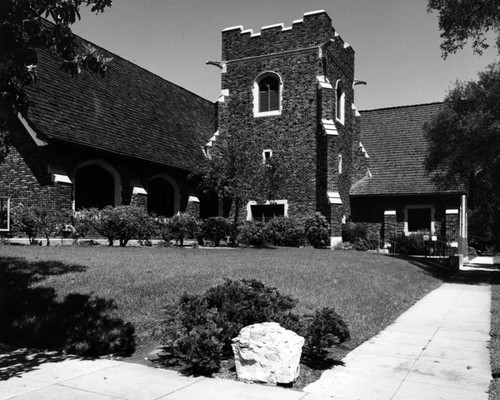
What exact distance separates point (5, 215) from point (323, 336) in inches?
595

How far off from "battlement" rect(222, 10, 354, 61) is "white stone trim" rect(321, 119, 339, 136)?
162 inches

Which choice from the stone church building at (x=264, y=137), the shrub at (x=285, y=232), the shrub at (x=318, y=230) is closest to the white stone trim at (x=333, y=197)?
the stone church building at (x=264, y=137)

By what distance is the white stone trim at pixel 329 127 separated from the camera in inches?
1023

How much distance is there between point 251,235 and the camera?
79.9 feet

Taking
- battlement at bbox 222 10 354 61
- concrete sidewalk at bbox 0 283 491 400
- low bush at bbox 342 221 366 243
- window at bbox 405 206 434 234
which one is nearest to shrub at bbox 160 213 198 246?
low bush at bbox 342 221 366 243

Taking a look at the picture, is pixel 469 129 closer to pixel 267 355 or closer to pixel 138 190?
pixel 138 190

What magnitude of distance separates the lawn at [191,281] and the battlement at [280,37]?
51.9 feet

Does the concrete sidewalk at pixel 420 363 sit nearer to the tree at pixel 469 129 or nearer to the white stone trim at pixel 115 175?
the tree at pixel 469 129

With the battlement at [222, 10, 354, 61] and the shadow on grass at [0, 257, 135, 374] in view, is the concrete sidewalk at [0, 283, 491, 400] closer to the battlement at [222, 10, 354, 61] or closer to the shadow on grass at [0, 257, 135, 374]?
the shadow on grass at [0, 257, 135, 374]

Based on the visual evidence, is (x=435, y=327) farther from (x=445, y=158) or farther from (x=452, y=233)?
(x=452, y=233)

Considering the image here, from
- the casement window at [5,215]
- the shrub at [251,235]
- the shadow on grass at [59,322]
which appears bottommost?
the shadow on grass at [59,322]

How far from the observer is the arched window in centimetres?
1978

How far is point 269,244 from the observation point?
1021 inches

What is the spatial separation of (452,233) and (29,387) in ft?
87.6
